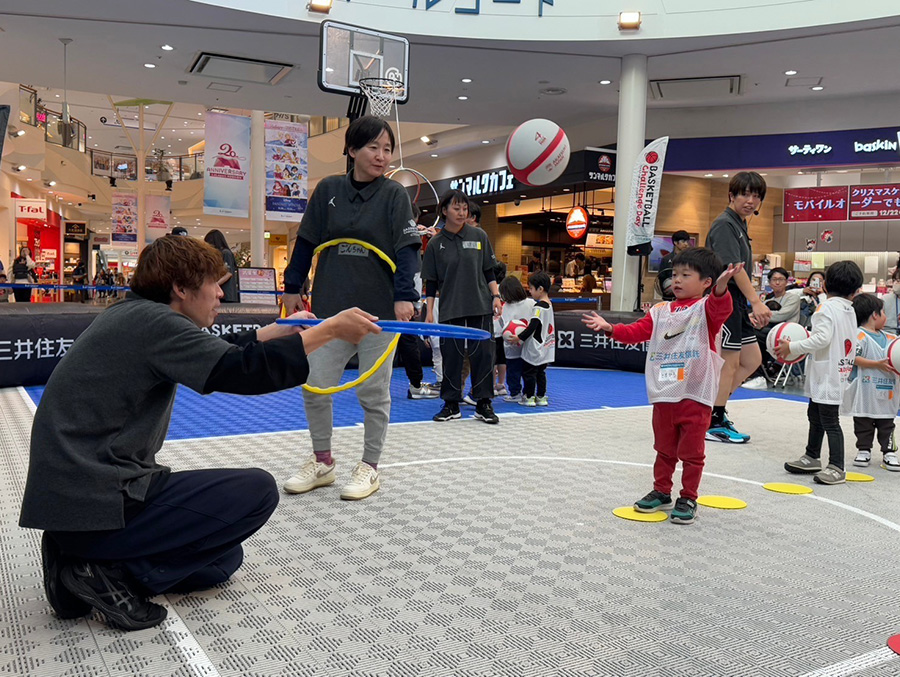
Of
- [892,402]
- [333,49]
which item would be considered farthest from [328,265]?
[333,49]

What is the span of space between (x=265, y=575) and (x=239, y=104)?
12550 millimetres

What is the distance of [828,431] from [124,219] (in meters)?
23.9

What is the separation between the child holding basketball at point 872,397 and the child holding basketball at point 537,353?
2.41 m

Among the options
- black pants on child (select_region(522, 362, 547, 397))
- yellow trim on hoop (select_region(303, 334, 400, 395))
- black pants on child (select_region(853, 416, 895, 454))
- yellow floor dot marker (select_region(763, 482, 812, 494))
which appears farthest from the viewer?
black pants on child (select_region(522, 362, 547, 397))

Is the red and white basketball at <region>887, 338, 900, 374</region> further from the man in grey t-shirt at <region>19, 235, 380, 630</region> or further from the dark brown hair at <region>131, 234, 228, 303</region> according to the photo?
the dark brown hair at <region>131, 234, 228, 303</region>

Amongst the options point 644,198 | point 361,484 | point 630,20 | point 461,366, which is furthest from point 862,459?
point 630,20

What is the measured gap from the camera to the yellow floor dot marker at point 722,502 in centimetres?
317

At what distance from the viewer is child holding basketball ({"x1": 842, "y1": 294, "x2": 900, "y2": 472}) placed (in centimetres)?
402

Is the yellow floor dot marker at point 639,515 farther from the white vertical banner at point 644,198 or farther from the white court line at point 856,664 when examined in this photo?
the white vertical banner at point 644,198

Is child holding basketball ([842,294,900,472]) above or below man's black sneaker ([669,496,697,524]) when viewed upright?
above

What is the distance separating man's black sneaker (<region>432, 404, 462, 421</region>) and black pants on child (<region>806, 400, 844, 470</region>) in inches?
93.8

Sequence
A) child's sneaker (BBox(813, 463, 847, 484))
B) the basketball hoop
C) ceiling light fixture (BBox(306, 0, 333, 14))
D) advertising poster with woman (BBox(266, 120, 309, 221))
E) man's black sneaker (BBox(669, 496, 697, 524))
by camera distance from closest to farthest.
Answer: man's black sneaker (BBox(669, 496, 697, 524)), child's sneaker (BBox(813, 463, 847, 484)), the basketball hoop, ceiling light fixture (BBox(306, 0, 333, 14)), advertising poster with woman (BBox(266, 120, 309, 221))

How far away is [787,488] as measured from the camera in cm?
351

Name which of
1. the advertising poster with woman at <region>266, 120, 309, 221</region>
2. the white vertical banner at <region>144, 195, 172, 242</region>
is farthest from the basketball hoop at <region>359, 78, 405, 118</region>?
the white vertical banner at <region>144, 195, 172, 242</region>
